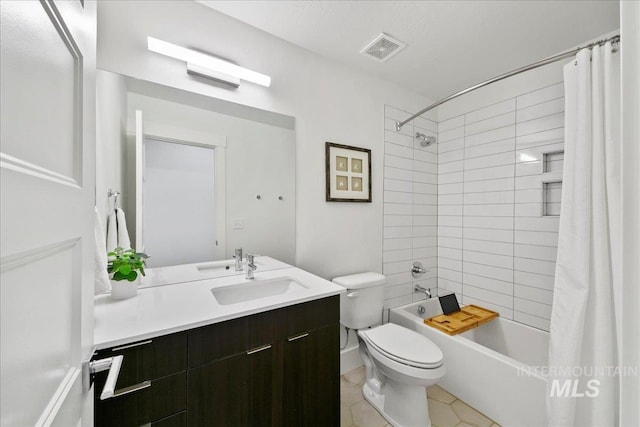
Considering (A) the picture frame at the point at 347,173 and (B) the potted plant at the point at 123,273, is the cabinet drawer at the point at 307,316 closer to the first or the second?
(B) the potted plant at the point at 123,273

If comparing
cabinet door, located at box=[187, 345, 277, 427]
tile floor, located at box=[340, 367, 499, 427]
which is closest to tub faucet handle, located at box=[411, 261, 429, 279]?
tile floor, located at box=[340, 367, 499, 427]

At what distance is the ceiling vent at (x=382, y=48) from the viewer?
5.55 feet

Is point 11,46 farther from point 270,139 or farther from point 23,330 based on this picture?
point 270,139

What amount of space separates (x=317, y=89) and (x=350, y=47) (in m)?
0.35

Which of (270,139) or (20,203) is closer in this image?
(20,203)

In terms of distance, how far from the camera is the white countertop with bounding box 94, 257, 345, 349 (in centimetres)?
84

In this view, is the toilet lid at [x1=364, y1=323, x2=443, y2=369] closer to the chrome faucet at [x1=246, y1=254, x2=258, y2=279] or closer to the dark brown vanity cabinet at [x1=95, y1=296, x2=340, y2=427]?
the dark brown vanity cabinet at [x1=95, y1=296, x2=340, y2=427]

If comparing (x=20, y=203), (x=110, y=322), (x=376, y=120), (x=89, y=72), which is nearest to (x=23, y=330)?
(x=20, y=203)

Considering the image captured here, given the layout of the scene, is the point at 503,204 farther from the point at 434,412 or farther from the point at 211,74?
the point at 211,74

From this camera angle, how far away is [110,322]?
0.89 m

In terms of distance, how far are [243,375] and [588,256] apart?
1658mm

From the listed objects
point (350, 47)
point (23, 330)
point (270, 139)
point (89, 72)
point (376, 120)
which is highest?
point (350, 47)

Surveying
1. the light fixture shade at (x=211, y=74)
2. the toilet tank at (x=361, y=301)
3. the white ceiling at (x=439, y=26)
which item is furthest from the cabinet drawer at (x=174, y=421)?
the white ceiling at (x=439, y=26)

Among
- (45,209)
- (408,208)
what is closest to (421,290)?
(408,208)
